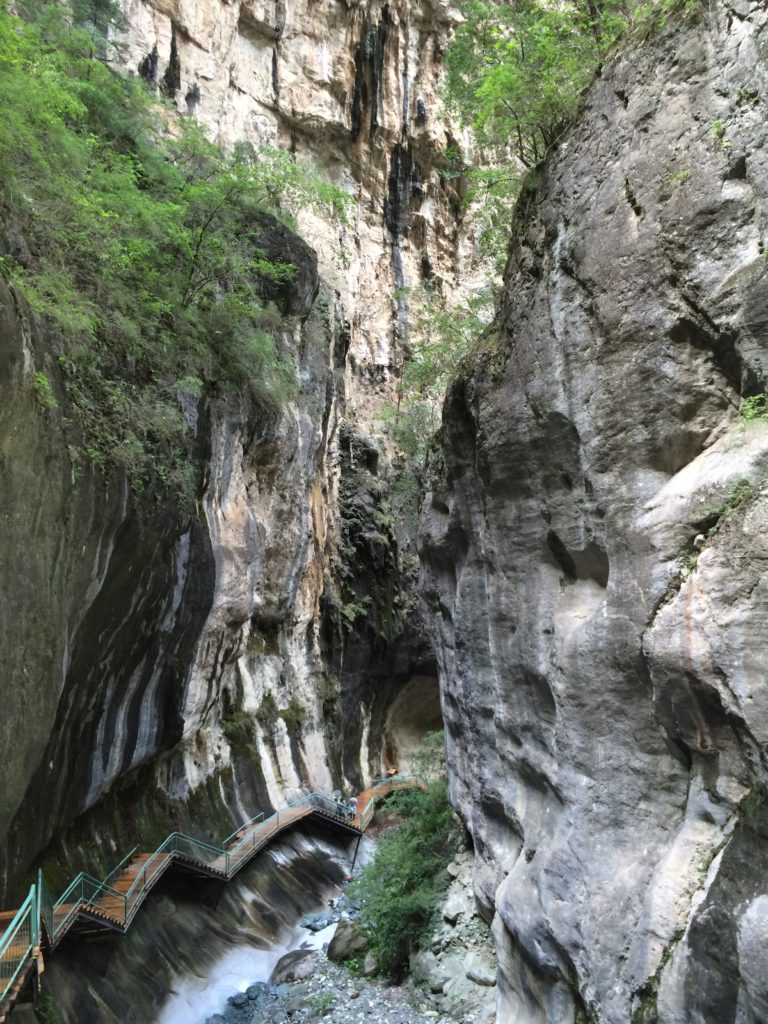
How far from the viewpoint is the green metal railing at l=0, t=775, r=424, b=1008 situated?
266 inches

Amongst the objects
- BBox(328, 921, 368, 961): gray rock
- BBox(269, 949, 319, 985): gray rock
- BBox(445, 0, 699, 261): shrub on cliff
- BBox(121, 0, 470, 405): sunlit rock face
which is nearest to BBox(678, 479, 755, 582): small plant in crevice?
BBox(445, 0, 699, 261): shrub on cliff

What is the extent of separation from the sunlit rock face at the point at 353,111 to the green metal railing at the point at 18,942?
70.3 ft

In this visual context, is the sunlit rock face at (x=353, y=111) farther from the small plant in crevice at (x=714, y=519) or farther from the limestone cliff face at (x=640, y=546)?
the small plant in crevice at (x=714, y=519)

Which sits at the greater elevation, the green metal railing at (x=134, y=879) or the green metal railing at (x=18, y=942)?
the green metal railing at (x=18, y=942)

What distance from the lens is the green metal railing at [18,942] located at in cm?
636

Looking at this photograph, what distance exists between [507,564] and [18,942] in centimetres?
668

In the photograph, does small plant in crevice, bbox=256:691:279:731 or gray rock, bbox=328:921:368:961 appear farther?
small plant in crevice, bbox=256:691:279:731

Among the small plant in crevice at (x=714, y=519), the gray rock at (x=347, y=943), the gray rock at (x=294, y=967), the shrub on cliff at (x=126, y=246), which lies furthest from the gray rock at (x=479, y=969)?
the shrub on cliff at (x=126, y=246)

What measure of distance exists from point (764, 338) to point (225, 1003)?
1280cm

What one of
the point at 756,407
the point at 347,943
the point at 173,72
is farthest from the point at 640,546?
the point at 173,72

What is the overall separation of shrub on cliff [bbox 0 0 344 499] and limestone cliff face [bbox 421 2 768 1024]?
559 centimetres

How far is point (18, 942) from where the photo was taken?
22.1 ft

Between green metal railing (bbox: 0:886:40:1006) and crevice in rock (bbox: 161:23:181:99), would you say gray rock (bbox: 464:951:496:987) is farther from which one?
crevice in rock (bbox: 161:23:181:99)

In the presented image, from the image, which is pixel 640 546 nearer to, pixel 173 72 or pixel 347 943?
pixel 347 943
